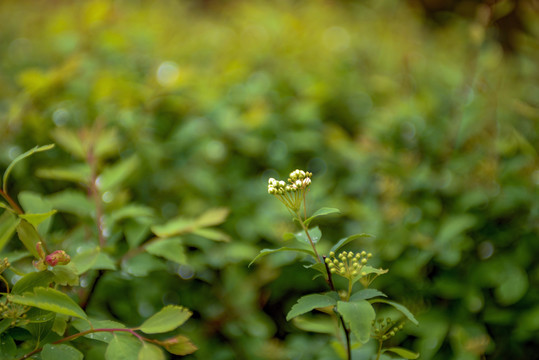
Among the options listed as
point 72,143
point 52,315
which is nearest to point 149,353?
point 52,315

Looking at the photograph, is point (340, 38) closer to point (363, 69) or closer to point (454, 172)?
point (363, 69)

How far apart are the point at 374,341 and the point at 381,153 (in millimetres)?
611

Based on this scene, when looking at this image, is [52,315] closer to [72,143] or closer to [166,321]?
[166,321]

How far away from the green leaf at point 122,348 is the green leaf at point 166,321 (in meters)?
0.03

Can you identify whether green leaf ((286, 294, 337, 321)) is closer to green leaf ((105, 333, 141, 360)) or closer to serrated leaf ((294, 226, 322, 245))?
serrated leaf ((294, 226, 322, 245))

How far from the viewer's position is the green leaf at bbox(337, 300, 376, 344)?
60 centimetres

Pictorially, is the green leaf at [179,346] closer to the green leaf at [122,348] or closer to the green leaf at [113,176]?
the green leaf at [122,348]

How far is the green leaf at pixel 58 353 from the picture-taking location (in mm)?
636

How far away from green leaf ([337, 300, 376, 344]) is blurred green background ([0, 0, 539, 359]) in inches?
19.1

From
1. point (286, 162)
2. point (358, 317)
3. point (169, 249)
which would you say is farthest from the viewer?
point (286, 162)

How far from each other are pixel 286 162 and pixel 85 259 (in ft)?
2.76

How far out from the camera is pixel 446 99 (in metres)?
1.69

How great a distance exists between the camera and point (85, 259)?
798 mm

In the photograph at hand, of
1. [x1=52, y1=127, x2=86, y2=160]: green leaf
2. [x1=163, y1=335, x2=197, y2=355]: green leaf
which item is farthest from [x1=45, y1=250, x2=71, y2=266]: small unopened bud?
[x1=52, y1=127, x2=86, y2=160]: green leaf
